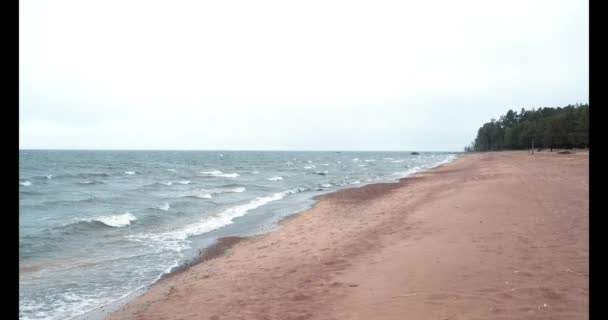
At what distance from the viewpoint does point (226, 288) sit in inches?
289

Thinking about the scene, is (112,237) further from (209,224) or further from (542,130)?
(542,130)

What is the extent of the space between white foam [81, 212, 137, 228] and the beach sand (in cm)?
596

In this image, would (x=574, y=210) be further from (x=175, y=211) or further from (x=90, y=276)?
(x=175, y=211)

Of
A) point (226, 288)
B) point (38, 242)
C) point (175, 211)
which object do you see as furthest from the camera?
point (175, 211)

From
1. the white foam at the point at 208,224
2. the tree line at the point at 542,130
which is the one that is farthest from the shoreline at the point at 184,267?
the tree line at the point at 542,130

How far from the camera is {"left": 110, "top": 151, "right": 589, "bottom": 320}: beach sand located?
539 cm

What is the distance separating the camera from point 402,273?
6918mm

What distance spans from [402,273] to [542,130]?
98.8 metres

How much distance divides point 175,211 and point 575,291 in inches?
680

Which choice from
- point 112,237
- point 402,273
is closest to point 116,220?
point 112,237

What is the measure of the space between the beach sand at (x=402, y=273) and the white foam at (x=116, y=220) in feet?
19.6
